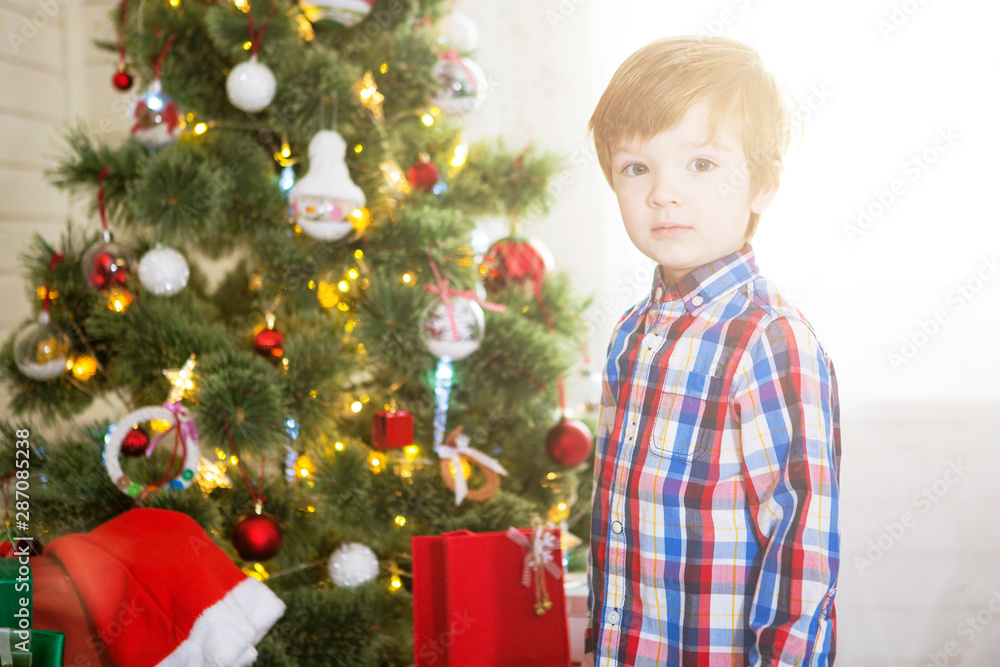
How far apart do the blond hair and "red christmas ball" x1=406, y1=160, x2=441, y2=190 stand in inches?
18.7

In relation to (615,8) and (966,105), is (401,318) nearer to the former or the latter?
(615,8)

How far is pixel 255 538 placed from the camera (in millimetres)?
933

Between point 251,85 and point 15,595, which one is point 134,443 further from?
point 251,85

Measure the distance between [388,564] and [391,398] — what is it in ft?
0.84

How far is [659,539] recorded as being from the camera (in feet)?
2.16

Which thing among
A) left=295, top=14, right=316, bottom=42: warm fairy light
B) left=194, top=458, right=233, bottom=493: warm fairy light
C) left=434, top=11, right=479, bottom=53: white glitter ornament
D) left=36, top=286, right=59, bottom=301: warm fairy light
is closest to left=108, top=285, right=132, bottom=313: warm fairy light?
left=36, top=286, right=59, bottom=301: warm fairy light

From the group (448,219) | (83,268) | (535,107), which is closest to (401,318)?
(448,219)

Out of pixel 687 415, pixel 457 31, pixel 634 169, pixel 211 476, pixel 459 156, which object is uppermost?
pixel 457 31

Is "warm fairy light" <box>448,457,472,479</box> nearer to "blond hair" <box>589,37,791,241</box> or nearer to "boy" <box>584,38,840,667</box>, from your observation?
"boy" <box>584,38,840,667</box>

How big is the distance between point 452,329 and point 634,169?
1.25 ft

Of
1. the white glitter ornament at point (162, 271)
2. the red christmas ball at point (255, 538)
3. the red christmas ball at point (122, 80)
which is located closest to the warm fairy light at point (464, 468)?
the red christmas ball at point (255, 538)

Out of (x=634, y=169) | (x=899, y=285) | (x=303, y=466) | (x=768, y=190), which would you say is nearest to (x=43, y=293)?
(x=303, y=466)

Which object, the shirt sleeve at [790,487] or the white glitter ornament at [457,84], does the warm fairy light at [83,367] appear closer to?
the white glitter ornament at [457,84]

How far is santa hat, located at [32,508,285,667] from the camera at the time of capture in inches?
30.1
